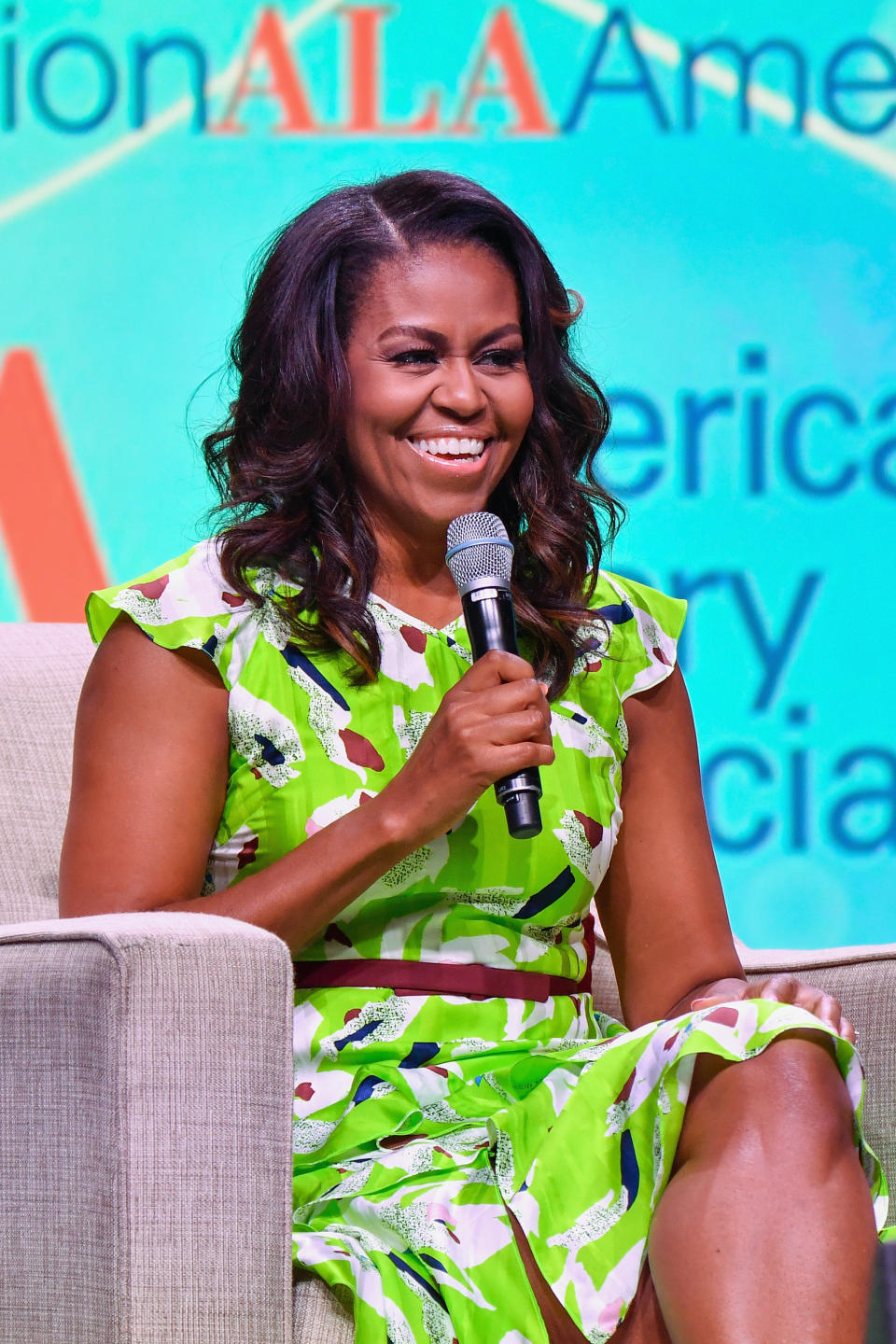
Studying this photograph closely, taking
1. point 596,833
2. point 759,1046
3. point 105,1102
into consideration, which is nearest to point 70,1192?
point 105,1102

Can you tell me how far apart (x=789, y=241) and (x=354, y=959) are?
1.82 metres

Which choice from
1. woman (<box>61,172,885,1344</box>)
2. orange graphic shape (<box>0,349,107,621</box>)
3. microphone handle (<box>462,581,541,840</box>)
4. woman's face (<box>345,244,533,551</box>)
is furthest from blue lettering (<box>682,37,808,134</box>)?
microphone handle (<box>462,581,541,840</box>)

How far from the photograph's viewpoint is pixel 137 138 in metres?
2.81

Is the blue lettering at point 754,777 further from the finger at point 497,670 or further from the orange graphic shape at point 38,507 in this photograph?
the finger at point 497,670

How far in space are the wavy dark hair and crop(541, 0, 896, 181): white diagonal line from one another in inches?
50.3

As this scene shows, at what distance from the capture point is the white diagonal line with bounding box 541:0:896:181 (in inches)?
113

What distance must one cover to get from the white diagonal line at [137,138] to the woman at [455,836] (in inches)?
44.2

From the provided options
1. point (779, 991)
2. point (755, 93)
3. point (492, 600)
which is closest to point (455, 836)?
point (492, 600)

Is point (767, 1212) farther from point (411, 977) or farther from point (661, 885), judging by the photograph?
point (661, 885)

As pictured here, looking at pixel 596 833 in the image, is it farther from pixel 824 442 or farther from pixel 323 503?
pixel 824 442

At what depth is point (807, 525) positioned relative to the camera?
2.96m

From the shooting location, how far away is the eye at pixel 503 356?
1.68 metres

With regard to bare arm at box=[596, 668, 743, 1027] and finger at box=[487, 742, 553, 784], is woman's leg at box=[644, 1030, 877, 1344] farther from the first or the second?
bare arm at box=[596, 668, 743, 1027]

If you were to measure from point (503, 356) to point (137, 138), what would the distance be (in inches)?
52.7
